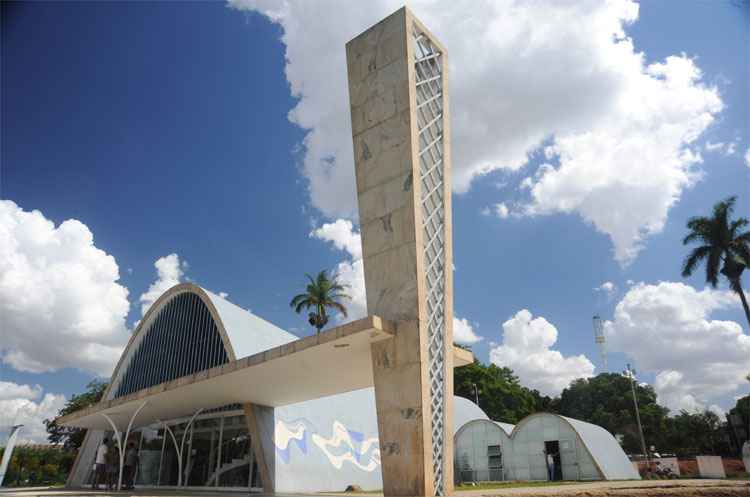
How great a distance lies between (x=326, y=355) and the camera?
12.3m

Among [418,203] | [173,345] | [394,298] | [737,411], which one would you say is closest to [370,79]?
[418,203]

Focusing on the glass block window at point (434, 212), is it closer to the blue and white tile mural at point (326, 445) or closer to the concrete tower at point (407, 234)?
the concrete tower at point (407, 234)

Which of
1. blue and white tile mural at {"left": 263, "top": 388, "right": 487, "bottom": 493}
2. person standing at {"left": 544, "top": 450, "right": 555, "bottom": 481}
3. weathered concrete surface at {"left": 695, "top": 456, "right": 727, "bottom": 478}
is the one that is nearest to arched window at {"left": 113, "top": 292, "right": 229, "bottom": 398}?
blue and white tile mural at {"left": 263, "top": 388, "right": 487, "bottom": 493}

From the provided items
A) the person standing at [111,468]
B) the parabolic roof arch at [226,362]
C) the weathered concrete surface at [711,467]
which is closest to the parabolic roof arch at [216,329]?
the parabolic roof arch at [226,362]

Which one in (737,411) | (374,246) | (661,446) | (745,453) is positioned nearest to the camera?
(374,246)

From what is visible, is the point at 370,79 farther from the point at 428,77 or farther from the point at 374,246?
the point at 374,246

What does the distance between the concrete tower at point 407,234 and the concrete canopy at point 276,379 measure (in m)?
0.88

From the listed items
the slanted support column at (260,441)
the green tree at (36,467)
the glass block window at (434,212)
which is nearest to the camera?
the glass block window at (434,212)

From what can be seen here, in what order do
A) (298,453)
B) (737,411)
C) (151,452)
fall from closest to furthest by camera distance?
(298,453), (151,452), (737,411)

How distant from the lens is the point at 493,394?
198 ft

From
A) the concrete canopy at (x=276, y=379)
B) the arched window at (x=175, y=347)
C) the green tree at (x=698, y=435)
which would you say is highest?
the arched window at (x=175, y=347)

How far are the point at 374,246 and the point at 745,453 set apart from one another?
29.7m

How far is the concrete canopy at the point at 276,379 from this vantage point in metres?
11.3

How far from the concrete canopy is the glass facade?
93cm
